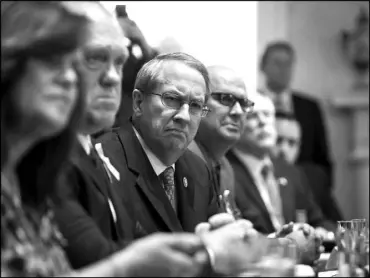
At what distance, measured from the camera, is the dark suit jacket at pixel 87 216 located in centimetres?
255

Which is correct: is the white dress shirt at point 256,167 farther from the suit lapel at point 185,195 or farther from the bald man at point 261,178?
the suit lapel at point 185,195

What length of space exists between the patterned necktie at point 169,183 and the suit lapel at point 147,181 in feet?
0.39

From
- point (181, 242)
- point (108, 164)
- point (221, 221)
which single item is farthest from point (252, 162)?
point (181, 242)

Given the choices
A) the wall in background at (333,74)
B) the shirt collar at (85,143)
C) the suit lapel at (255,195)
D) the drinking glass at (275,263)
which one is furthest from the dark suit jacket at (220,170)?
the wall in background at (333,74)

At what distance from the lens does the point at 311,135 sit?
7.87 meters

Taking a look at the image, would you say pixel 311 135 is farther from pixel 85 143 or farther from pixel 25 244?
pixel 25 244

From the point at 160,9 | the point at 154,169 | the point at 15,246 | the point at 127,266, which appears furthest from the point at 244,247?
the point at 160,9

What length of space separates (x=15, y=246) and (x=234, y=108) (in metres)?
2.39

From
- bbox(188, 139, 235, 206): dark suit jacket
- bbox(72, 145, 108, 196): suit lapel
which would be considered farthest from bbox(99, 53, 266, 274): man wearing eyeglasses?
bbox(188, 139, 235, 206): dark suit jacket

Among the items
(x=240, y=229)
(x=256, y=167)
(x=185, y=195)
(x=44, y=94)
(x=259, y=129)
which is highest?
(x=44, y=94)

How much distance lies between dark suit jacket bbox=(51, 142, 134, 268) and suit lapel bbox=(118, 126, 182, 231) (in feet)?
0.54

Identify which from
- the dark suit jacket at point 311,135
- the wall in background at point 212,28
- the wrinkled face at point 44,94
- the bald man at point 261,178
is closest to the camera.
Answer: the wrinkled face at point 44,94

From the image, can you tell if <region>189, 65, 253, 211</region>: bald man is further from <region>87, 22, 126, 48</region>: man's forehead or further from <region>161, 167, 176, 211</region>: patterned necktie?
<region>87, 22, 126, 48</region>: man's forehead

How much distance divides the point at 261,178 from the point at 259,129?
0.29 metres
